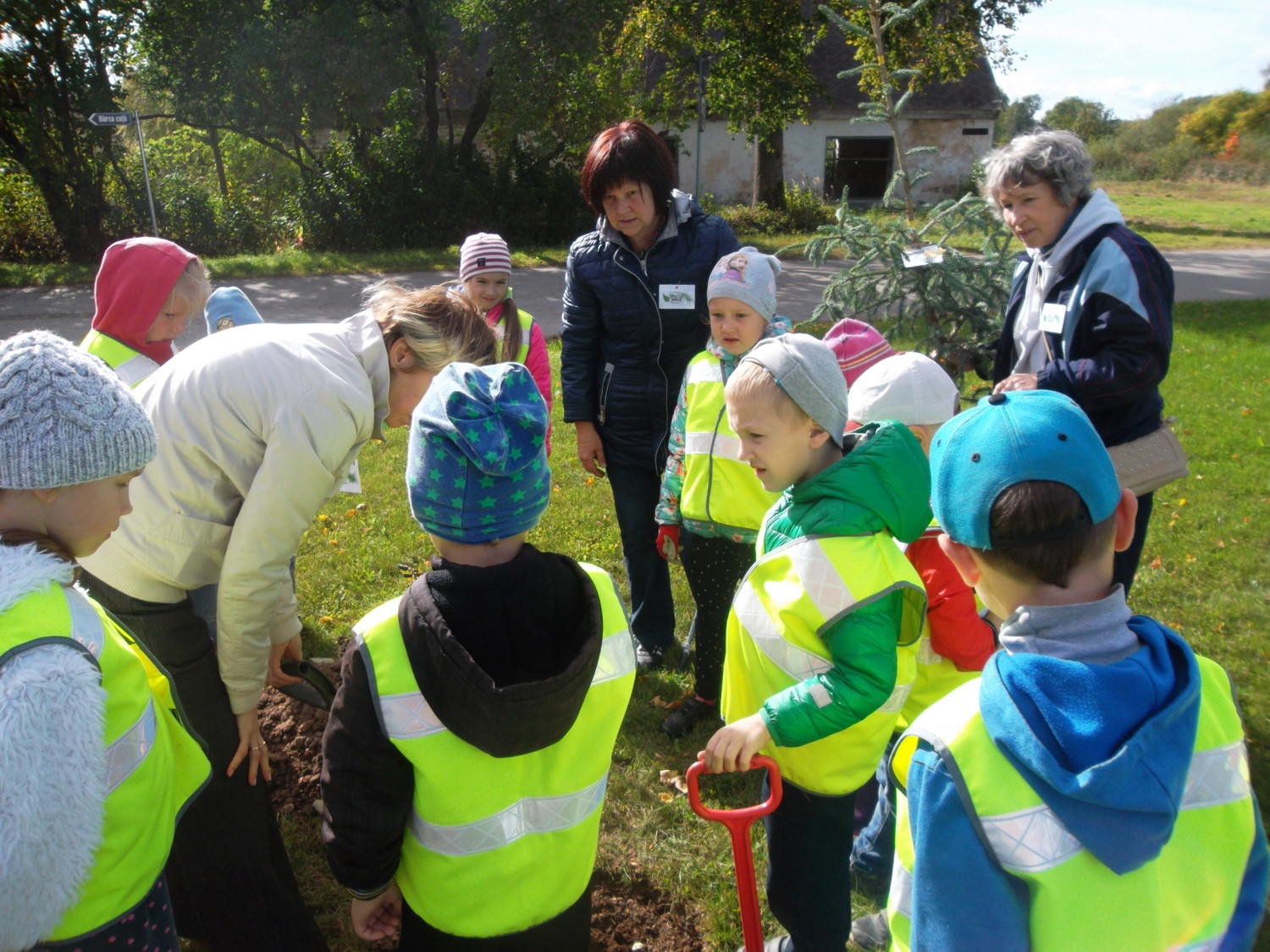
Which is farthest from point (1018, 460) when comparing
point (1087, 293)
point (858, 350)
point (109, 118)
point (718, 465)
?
point (109, 118)

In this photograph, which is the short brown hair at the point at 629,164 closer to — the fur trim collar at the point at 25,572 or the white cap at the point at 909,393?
the white cap at the point at 909,393

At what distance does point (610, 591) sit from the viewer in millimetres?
1688

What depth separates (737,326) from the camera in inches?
121

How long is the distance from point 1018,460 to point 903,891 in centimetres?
65

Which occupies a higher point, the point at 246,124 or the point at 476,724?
the point at 246,124

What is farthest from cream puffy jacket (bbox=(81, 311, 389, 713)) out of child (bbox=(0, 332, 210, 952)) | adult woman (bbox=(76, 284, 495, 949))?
child (bbox=(0, 332, 210, 952))

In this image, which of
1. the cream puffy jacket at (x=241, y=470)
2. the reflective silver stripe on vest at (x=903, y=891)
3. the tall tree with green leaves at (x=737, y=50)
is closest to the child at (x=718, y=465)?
the cream puffy jacket at (x=241, y=470)

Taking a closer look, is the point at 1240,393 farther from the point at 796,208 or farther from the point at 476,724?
the point at 796,208

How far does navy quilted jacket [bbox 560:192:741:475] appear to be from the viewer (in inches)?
137

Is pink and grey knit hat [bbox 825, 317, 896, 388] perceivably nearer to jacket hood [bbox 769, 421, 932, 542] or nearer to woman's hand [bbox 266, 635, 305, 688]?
jacket hood [bbox 769, 421, 932, 542]

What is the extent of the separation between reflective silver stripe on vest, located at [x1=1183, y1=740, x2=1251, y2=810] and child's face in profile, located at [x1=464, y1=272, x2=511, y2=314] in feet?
12.3

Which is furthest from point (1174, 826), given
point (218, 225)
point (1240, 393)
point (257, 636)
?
point (218, 225)

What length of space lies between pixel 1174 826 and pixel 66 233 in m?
19.9

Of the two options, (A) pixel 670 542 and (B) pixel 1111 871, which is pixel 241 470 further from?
(B) pixel 1111 871
